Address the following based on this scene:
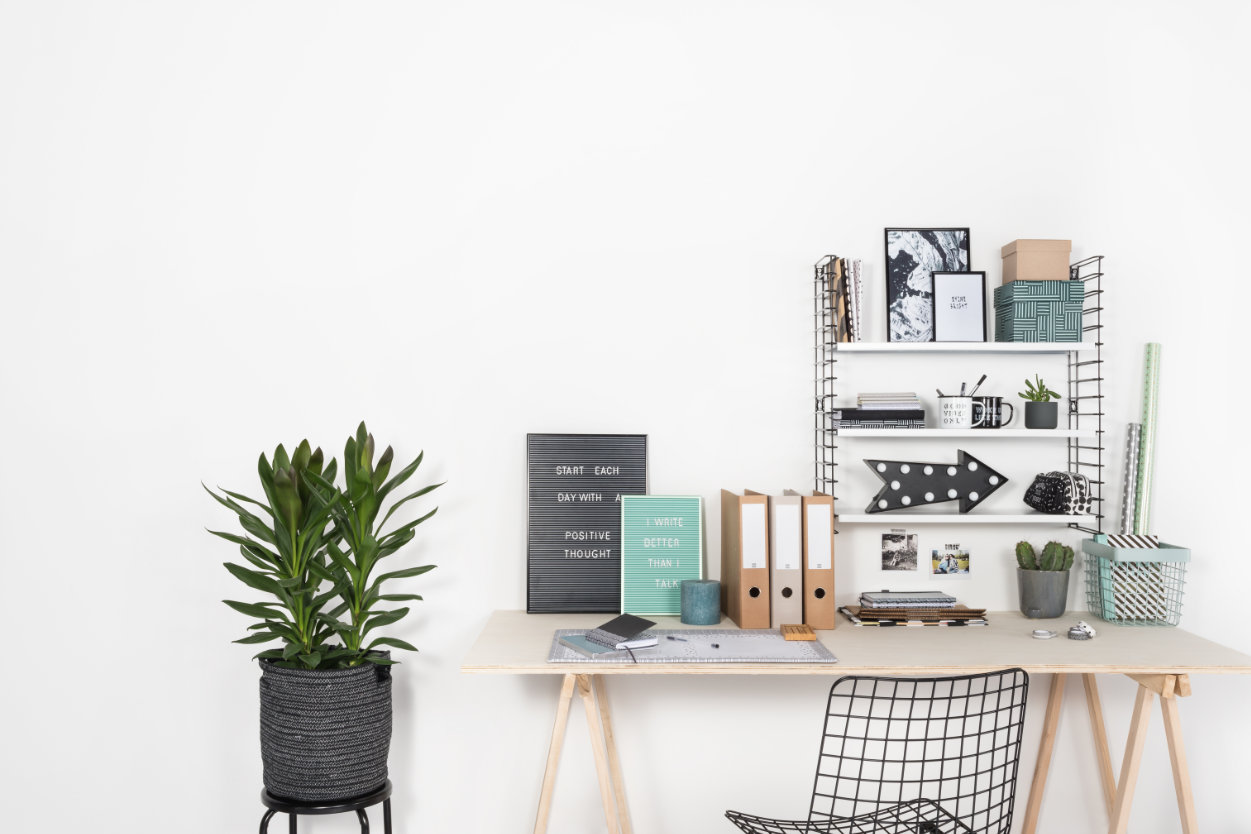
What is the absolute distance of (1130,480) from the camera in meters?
2.51

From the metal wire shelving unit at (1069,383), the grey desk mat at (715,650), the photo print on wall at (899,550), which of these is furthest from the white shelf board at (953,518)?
the grey desk mat at (715,650)

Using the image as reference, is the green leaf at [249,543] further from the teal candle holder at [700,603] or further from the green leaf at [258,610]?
the teal candle holder at [700,603]

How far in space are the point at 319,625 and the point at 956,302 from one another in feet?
6.27

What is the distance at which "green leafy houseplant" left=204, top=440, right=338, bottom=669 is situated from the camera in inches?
85.7

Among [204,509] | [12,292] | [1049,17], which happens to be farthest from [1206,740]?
[12,292]

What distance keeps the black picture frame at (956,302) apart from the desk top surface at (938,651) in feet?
2.62

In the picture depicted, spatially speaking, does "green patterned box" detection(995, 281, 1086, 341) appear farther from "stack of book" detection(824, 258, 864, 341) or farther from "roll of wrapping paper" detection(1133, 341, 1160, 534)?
"stack of book" detection(824, 258, 864, 341)

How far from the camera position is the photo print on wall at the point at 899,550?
8.39ft

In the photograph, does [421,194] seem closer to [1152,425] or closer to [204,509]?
[204,509]

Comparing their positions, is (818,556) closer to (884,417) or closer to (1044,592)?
(884,417)

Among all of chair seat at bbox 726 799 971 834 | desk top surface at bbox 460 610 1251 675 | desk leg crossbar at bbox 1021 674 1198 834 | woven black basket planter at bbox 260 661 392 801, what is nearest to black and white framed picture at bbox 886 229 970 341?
desk top surface at bbox 460 610 1251 675

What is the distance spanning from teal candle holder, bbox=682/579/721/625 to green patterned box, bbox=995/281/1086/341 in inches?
41.7

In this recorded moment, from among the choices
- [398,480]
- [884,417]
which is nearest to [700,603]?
[884,417]

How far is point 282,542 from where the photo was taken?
2.21 metres
